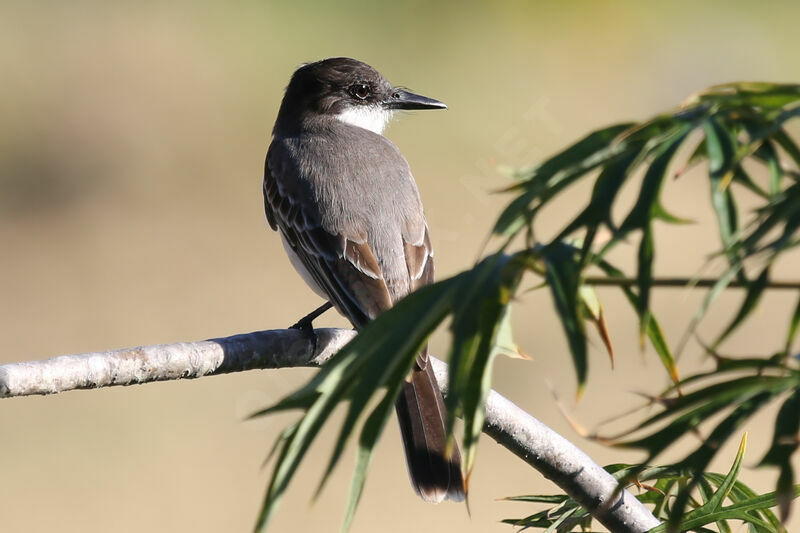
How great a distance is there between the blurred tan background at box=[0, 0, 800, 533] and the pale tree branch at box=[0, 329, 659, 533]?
398cm

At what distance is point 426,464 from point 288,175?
6.02 ft

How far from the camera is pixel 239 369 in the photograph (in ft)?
9.19

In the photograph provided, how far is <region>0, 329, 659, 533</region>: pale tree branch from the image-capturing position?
7.57 ft

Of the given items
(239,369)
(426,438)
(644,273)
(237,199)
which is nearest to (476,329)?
(644,273)

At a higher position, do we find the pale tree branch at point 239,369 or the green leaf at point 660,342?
the green leaf at point 660,342

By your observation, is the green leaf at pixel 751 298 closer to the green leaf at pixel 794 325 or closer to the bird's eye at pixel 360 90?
the green leaf at pixel 794 325

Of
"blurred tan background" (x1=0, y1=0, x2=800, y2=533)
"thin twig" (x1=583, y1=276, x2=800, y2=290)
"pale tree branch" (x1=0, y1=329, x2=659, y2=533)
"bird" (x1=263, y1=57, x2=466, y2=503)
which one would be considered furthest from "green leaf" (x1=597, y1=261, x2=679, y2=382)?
"blurred tan background" (x1=0, y1=0, x2=800, y2=533)

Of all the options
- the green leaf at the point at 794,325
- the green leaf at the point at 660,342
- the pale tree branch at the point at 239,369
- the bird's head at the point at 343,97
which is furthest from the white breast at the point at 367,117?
the green leaf at the point at 794,325

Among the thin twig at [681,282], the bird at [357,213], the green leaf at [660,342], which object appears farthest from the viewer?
the bird at [357,213]

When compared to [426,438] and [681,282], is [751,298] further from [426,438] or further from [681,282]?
[426,438]

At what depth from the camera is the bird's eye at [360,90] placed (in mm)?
5570

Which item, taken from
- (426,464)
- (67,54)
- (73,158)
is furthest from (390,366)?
(67,54)

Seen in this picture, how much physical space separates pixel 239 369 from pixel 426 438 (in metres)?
0.81

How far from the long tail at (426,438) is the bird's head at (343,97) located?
2.28m
